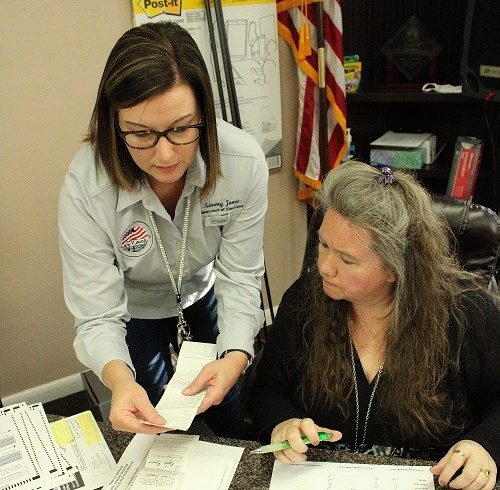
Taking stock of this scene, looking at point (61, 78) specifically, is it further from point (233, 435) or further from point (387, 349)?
point (387, 349)

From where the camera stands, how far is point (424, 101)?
2979 millimetres

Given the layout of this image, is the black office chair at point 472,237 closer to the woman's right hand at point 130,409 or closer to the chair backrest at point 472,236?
the chair backrest at point 472,236

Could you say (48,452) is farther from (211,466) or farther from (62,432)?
(211,466)

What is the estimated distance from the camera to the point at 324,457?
107 cm

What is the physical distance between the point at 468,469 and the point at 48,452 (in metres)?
0.78

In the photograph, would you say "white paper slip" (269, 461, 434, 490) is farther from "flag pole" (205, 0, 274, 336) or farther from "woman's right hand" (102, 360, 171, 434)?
"flag pole" (205, 0, 274, 336)

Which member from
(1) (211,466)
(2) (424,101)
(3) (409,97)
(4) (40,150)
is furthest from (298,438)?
(2) (424,101)

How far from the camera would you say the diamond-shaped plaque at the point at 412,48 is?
9.61ft

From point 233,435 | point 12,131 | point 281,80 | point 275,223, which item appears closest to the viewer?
point 233,435

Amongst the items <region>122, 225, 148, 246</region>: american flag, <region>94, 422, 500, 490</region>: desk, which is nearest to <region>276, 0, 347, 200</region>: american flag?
<region>122, 225, 148, 246</region>: american flag

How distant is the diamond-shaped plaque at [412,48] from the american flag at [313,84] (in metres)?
0.50

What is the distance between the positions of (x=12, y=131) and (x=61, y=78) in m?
0.27

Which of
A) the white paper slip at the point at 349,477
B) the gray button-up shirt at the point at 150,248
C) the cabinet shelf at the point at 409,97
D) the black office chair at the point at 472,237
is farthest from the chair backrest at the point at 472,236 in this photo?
the cabinet shelf at the point at 409,97

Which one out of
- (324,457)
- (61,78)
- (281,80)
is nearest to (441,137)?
(281,80)
